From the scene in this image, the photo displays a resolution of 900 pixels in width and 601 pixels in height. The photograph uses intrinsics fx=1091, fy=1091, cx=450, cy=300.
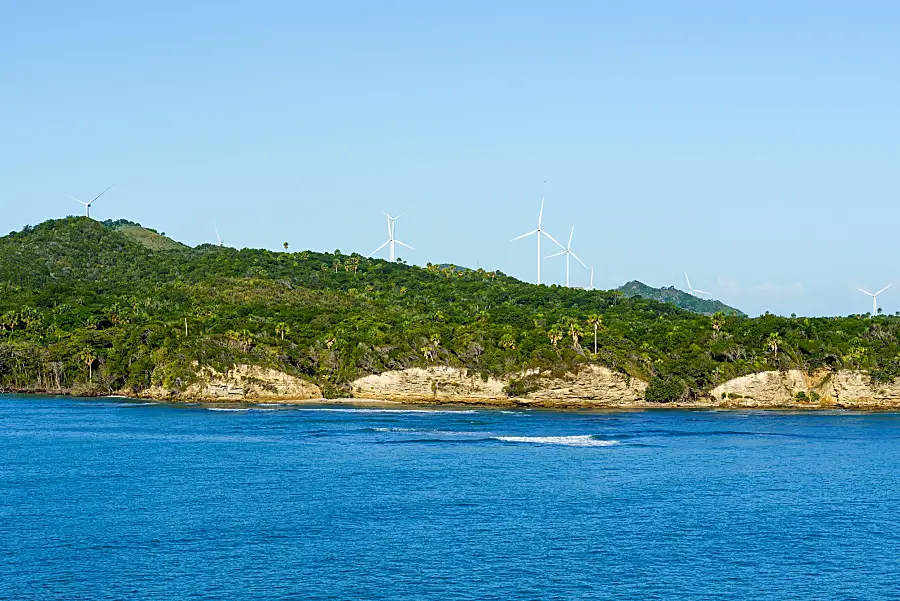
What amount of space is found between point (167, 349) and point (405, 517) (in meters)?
89.2

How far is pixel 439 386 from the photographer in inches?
5320

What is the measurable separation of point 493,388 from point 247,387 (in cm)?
3074

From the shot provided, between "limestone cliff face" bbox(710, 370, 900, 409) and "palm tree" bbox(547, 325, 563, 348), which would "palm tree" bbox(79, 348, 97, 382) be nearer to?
"palm tree" bbox(547, 325, 563, 348)

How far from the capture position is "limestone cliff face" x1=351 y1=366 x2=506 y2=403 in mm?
134750

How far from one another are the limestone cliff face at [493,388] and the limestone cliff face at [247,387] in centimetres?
719

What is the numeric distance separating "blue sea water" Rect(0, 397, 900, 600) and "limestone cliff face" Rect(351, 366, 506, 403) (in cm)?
3163

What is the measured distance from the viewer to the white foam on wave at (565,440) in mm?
89825

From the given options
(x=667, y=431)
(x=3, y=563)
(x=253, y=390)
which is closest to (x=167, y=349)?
(x=253, y=390)

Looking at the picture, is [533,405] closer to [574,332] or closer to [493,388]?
[493,388]

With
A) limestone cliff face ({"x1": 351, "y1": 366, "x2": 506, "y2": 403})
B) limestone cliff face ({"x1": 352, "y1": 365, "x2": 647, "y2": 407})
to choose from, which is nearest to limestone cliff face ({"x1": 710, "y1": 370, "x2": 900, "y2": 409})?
limestone cliff face ({"x1": 352, "y1": 365, "x2": 647, "y2": 407})

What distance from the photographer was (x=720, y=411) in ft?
421

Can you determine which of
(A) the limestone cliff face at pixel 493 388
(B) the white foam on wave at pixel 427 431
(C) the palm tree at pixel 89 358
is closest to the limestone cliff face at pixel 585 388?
(A) the limestone cliff face at pixel 493 388

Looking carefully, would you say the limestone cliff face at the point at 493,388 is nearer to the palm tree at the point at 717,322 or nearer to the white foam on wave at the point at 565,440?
the palm tree at the point at 717,322

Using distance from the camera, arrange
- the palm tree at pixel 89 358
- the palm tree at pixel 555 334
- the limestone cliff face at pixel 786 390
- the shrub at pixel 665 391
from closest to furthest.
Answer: the limestone cliff face at pixel 786 390, the shrub at pixel 665 391, the palm tree at pixel 555 334, the palm tree at pixel 89 358
